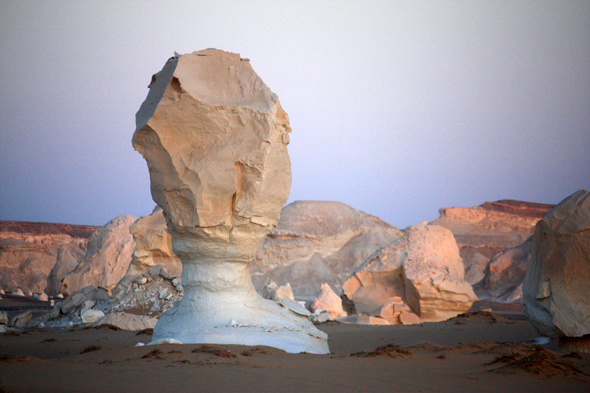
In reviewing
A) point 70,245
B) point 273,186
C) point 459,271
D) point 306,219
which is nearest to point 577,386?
point 273,186

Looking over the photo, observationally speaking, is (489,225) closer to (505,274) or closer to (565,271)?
(505,274)

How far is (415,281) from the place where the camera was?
13711mm

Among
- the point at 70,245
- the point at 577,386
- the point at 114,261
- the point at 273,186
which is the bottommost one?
the point at 70,245

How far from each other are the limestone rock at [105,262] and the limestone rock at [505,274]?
16.4 meters

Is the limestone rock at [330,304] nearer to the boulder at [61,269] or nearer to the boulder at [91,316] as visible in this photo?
the boulder at [91,316]

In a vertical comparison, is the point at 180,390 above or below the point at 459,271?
above

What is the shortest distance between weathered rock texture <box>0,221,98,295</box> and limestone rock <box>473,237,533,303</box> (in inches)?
877

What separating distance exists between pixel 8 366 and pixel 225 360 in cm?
193

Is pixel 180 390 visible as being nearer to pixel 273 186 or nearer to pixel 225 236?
pixel 225 236

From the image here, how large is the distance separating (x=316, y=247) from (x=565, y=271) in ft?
75.9

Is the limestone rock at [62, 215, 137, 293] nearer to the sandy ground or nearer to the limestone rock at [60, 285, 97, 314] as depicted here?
the limestone rock at [60, 285, 97, 314]

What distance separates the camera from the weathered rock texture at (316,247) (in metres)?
27.5

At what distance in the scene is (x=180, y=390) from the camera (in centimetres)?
355

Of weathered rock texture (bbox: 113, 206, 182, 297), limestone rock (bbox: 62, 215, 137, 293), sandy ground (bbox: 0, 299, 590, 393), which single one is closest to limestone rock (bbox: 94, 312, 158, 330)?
weathered rock texture (bbox: 113, 206, 182, 297)
